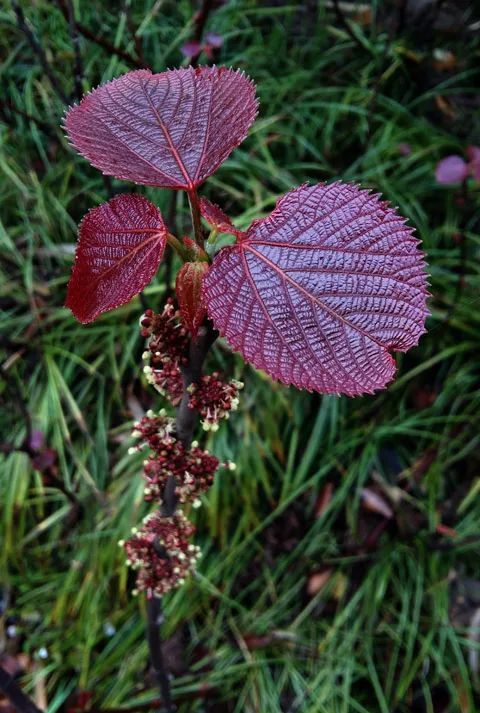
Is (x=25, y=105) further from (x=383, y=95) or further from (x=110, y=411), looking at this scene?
(x=383, y=95)

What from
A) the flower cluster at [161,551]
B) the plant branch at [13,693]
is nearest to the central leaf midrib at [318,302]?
the flower cluster at [161,551]

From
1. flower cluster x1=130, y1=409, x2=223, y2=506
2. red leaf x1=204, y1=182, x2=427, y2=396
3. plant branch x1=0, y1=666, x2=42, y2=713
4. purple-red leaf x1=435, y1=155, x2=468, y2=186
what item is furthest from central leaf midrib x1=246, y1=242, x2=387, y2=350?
purple-red leaf x1=435, y1=155, x2=468, y2=186

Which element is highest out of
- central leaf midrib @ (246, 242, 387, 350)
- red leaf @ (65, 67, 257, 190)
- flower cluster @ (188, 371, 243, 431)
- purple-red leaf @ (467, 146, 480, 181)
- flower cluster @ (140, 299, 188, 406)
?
red leaf @ (65, 67, 257, 190)

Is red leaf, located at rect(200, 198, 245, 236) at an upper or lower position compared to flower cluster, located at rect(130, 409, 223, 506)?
upper

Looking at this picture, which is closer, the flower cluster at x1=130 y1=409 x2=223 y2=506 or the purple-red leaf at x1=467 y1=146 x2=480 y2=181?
the flower cluster at x1=130 y1=409 x2=223 y2=506

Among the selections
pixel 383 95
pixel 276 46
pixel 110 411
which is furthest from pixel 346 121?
pixel 110 411

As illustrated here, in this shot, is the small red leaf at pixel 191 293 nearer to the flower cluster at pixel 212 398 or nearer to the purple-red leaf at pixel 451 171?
the flower cluster at pixel 212 398

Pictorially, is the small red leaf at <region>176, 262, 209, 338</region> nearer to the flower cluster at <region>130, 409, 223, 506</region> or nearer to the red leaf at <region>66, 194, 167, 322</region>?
the red leaf at <region>66, 194, 167, 322</region>
